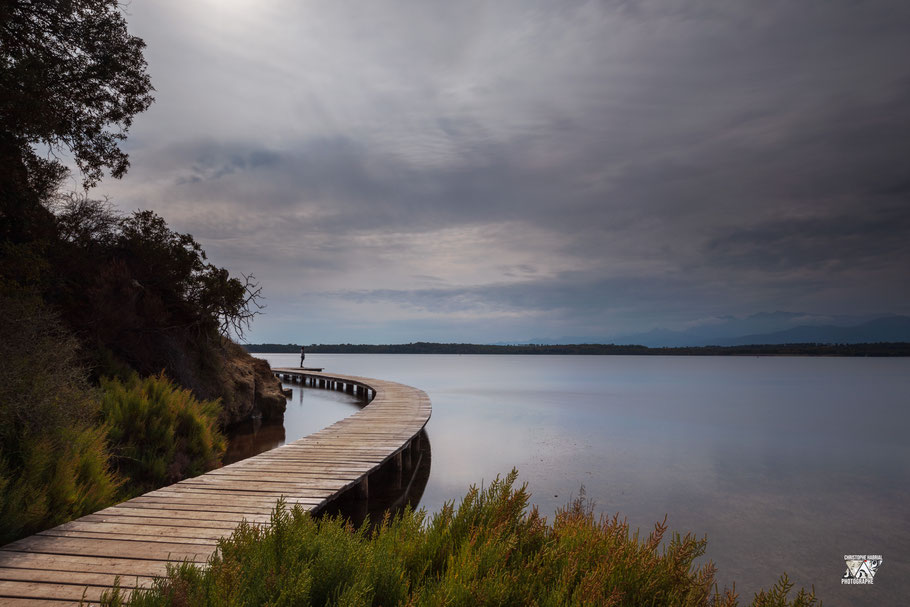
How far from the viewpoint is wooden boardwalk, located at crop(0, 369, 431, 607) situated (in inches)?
141

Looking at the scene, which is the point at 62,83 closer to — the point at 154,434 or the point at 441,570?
the point at 154,434

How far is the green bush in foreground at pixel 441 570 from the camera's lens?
8.68ft

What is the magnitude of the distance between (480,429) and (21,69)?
1925 cm

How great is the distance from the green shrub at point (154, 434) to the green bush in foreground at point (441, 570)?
519 cm

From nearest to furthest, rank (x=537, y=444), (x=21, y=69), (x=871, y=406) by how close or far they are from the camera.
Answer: (x=21, y=69), (x=537, y=444), (x=871, y=406)

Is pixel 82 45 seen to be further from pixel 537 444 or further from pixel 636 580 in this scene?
pixel 537 444

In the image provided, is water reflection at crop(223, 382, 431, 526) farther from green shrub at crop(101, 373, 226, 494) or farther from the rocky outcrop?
green shrub at crop(101, 373, 226, 494)

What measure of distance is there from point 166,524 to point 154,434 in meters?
4.06

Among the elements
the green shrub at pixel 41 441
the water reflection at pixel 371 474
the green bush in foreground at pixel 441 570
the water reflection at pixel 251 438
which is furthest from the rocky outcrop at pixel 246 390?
the green bush in foreground at pixel 441 570

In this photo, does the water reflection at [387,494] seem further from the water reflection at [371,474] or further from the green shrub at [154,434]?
the green shrub at [154,434]

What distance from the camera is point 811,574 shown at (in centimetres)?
816

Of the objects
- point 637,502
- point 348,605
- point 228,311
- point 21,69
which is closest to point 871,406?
point 637,502

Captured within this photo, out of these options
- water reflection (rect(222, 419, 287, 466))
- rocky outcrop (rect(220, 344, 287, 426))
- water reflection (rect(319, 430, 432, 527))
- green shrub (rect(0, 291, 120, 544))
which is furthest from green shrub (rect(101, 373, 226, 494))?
rocky outcrop (rect(220, 344, 287, 426))

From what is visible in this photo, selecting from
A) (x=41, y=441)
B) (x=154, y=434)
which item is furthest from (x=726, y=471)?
(x=41, y=441)
